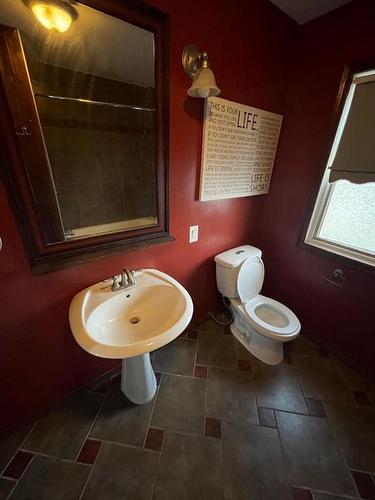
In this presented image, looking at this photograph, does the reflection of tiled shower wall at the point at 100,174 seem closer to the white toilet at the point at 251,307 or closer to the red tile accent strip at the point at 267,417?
the white toilet at the point at 251,307

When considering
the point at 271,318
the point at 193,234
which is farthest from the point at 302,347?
the point at 193,234

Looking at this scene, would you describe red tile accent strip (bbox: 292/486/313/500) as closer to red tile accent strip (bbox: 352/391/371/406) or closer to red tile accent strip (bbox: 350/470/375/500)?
red tile accent strip (bbox: 350/470/375/500)

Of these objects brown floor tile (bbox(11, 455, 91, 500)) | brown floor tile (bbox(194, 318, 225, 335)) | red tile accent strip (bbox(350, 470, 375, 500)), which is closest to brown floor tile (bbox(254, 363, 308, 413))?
red tile accent strip (bbox(350, 470, 375, 500))

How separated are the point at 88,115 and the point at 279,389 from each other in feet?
6.28

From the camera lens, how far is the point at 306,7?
1.20 metres

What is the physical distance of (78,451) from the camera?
1046mm

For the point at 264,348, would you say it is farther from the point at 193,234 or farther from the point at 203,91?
the point at 203,91

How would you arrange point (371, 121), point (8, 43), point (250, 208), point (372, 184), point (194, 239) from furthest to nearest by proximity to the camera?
1. point (250, 208)
2. point (194, 239)
3. point (372, 184)
4. point (371, 121)
5. point (8, 43)

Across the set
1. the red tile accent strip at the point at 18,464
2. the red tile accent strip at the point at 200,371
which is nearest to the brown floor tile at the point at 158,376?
the red tile accent strip at the point at 200,371

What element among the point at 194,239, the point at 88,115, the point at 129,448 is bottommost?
the point at 129,448

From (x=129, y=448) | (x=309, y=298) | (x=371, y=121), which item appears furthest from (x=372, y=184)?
(x=129, y=448)

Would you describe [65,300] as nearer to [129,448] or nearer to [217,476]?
[129,448]

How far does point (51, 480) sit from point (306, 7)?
113 inches

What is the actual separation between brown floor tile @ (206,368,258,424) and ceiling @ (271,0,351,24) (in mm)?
2347
